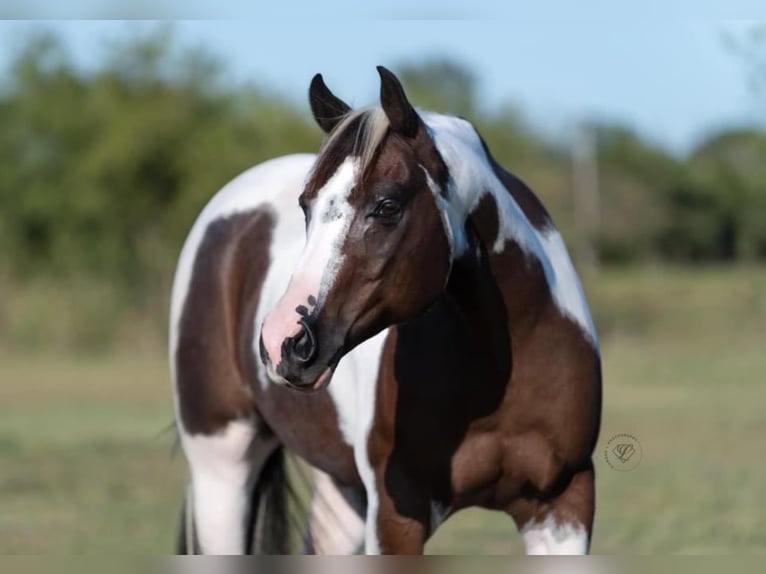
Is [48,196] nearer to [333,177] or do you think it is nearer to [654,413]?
[654,413]

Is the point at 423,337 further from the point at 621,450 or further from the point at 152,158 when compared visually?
the point at 152,158

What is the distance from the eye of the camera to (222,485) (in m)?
5.32

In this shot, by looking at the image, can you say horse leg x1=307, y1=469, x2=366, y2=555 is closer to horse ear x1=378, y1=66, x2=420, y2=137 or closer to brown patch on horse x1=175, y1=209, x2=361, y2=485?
brown patch on horse x1=175, y1=209, x2=361, y2=485

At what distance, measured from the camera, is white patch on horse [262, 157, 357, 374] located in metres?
3.17

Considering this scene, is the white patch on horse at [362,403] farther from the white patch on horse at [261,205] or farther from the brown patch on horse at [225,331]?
the white patch on horse at [261,205]

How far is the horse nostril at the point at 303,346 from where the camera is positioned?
125 inches

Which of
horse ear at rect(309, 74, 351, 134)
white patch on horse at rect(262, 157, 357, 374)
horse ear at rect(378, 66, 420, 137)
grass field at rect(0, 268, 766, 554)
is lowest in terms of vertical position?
grass field at rect(0, 268, 766, 554)

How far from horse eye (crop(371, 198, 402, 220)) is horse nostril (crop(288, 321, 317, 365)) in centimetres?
36

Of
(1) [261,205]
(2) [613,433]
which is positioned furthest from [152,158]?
(1) [261,205]

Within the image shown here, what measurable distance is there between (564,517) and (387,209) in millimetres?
1215

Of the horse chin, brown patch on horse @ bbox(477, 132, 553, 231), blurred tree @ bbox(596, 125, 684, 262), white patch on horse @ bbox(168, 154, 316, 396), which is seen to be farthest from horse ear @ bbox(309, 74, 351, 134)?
blurred tree @ bbox(596, 125, 684, 262)

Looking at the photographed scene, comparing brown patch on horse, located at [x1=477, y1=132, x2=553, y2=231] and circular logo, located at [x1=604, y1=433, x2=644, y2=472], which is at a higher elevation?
brown patch on horse, located at [x1=477, y1=132, x2=553, y2=231]

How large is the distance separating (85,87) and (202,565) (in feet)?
81.5

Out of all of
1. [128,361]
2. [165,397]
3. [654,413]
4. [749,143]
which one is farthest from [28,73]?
[654,413]
